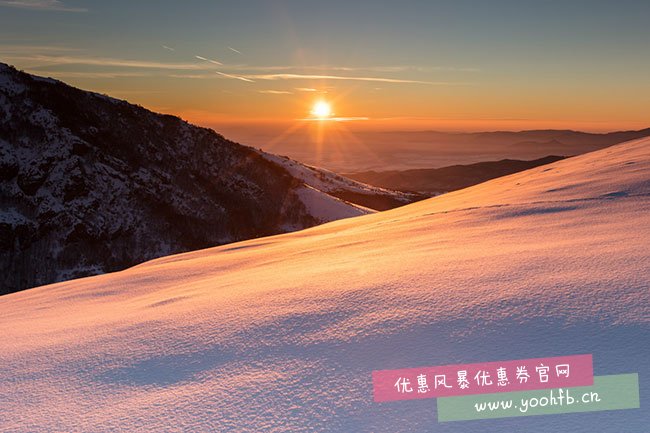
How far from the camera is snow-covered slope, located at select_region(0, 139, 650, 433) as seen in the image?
7.66ft

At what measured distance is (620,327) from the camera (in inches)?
99.1

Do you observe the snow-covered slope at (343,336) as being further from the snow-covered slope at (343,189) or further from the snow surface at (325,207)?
the snow-covered slope at (343,189)

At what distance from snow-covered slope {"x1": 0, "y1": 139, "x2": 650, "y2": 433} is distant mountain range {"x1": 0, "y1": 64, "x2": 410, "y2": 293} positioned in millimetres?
56493

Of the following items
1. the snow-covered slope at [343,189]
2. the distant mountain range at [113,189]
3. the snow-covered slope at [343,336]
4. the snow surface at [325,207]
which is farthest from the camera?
the snow-covered slope at [343,189]

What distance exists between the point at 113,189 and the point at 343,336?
2669 inches

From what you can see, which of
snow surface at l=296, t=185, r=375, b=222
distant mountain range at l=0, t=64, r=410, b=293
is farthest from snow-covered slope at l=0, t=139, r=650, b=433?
snow surface at l=296, t=185, r=375, b=222

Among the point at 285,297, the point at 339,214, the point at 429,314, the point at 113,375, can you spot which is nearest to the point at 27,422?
the point at 113,375

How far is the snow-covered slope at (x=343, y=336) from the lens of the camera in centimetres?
234

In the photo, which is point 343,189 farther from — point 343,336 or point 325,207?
point 343,336

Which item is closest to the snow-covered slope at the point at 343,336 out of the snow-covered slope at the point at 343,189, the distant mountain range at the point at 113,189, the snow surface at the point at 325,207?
the distant mountain range at the point at 113,189

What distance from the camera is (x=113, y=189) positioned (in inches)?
2509

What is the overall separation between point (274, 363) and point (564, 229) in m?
3.82

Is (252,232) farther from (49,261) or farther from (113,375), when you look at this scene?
(113,375)

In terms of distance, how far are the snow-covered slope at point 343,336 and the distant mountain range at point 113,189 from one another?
56.5 meters
